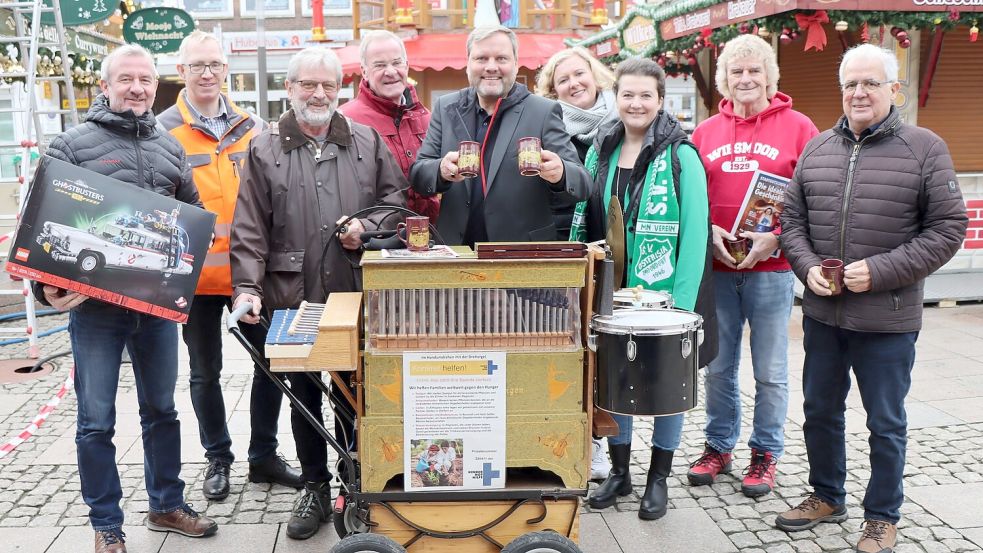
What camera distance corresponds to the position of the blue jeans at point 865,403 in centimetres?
360

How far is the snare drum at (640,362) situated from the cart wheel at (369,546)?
89 centimetres

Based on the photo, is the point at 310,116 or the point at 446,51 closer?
the point at 310,116

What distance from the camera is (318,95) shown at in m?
3.72

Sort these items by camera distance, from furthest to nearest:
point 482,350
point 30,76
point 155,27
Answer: point 155,27
point 30,76
point 482,350

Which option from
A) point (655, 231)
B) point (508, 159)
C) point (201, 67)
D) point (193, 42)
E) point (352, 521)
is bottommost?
point (352, 521)

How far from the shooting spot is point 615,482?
4.30m

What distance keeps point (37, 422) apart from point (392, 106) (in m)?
3.14

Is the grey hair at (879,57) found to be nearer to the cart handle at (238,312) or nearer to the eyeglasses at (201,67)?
the cart handle at (238,312)

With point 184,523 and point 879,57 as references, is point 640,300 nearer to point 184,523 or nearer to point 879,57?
point 879,57

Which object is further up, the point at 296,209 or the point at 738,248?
the point at 296,209

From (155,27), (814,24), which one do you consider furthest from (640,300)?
(155,27)

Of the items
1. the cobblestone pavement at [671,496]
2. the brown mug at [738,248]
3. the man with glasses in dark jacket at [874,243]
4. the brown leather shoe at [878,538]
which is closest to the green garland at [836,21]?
the cobblestone pavement at [671,496]

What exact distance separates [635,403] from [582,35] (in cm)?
1746

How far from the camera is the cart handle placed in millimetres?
3117
